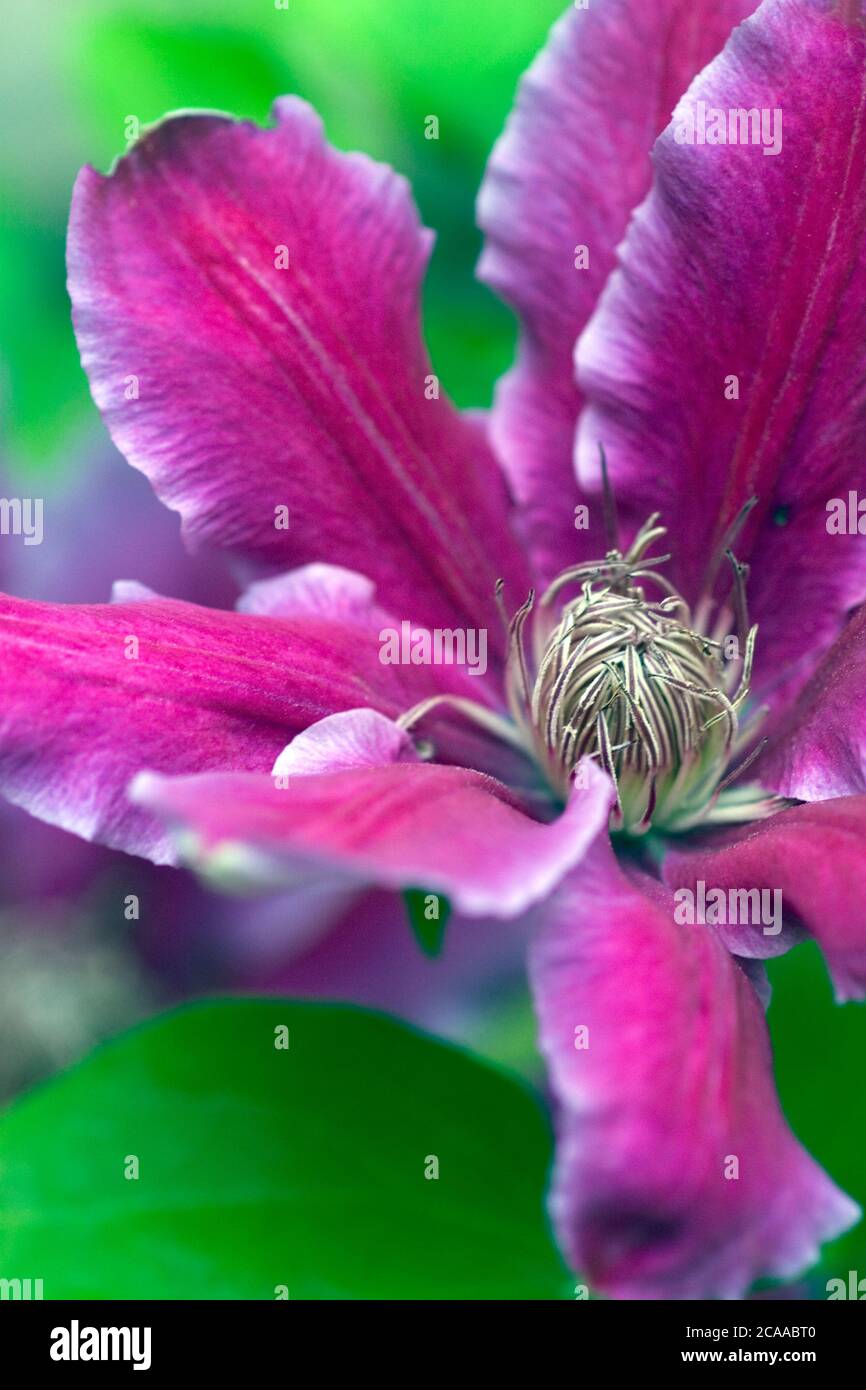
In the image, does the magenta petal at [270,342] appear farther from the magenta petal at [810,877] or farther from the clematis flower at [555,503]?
the magenta petal at [810,877]

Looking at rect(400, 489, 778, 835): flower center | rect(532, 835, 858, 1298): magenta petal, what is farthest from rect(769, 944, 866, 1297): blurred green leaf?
rect(532, 835, 858, 1298): magenta petal

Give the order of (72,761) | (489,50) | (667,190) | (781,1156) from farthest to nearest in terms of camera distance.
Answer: (489,50)
(667,190)
(72,761)
(781,1156)

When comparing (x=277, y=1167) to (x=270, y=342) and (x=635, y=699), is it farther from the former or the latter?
(x=270, y=342)

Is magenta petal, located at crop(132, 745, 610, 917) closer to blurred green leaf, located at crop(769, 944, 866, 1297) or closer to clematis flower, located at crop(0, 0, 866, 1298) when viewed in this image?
clematis flower, located at crop(0, 0, 866, 1298)

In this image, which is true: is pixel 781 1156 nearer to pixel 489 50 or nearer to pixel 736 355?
pixel 736 355

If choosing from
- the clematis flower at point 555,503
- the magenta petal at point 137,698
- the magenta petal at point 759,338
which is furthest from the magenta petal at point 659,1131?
the magenta petal at point 759,338

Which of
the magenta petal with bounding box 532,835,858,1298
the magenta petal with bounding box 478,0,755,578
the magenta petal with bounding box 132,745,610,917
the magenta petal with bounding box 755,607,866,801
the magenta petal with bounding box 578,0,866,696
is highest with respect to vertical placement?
the magenta petal with bounding box 478,0,755,578

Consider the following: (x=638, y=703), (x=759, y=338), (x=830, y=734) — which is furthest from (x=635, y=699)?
(x=759, y=338)
